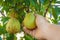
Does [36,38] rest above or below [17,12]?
→ below

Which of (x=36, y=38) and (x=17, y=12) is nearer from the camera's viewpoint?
(x=17, y=12)

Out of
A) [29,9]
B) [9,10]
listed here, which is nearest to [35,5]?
[29,9]

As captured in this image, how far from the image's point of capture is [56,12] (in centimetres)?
133

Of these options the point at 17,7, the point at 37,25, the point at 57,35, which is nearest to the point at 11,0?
the point at 17,7

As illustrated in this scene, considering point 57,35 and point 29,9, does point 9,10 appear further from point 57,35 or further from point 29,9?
point 57,35

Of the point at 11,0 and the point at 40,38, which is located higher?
the point at 11,0

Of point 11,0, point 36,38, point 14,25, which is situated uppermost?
point 11,0

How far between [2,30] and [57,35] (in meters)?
0.38

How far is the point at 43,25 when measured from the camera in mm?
1233

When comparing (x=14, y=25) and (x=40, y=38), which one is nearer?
(x=14, y=25)

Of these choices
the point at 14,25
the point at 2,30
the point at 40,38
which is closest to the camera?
the point at 14,25

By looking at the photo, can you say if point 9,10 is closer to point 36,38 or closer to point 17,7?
point 17,7

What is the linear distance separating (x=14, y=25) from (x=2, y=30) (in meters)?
0.27

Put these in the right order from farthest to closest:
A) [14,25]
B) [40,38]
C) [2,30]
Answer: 1. [2,30]
2. [40,38]
3. [14,25]
